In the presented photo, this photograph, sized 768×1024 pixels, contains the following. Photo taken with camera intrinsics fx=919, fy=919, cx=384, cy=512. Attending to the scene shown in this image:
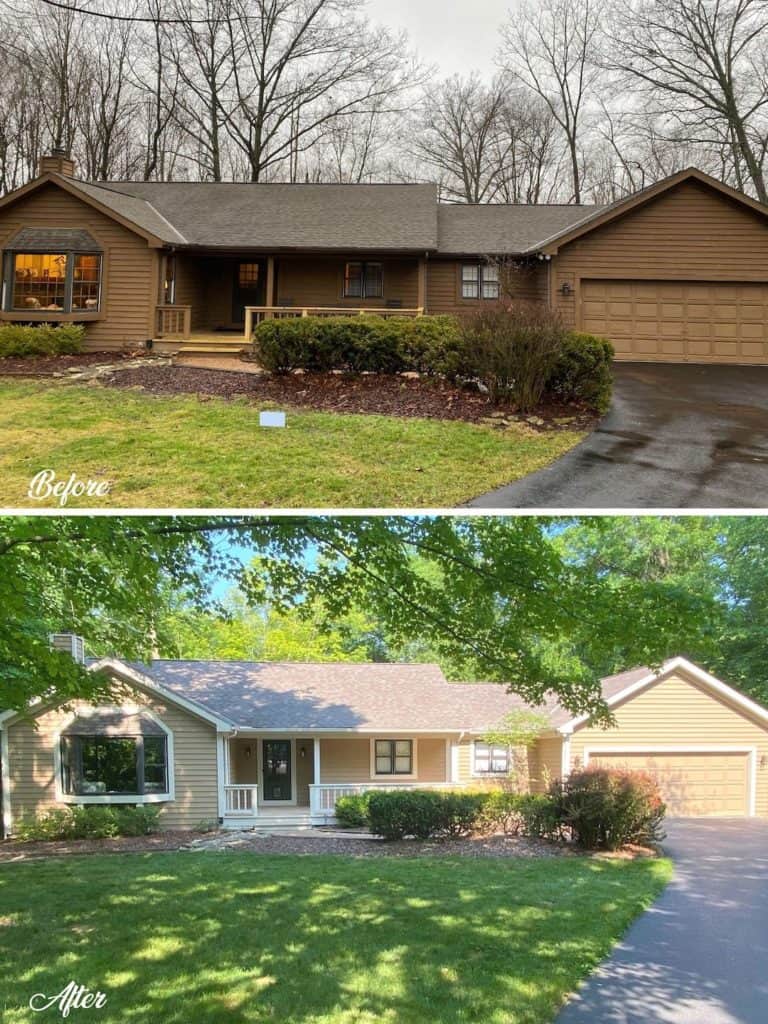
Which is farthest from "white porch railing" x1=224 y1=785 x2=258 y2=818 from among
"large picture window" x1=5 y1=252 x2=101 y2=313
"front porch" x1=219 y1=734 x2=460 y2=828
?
"large picture window" x1=5 y1=252 x2=101 y2=313

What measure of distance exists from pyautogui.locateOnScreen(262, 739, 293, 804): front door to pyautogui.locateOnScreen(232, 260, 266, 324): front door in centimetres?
1080

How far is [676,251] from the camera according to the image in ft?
63.5

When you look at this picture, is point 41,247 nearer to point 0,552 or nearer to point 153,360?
point 153,360

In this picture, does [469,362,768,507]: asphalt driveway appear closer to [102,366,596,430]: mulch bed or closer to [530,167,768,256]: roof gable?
[102,366,596,430]: mulch bed

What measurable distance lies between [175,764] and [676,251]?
14.3m

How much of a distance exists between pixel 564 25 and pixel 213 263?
10342 mm

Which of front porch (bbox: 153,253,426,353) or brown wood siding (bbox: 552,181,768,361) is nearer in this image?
brown wood siding (bbox: 552,181,768,361)

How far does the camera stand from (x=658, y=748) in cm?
1683

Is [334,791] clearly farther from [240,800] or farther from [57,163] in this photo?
[57,163]

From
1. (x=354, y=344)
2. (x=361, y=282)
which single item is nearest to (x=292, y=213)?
(x=361, y=282)

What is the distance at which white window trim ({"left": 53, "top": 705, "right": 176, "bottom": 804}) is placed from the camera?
1476 centimetres

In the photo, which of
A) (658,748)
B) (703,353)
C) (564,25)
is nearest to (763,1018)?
(658,748)

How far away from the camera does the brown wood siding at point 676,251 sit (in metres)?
19.2

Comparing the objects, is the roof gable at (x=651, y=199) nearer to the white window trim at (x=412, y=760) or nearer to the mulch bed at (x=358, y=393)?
the mulch bed at (x=358, y=393)
